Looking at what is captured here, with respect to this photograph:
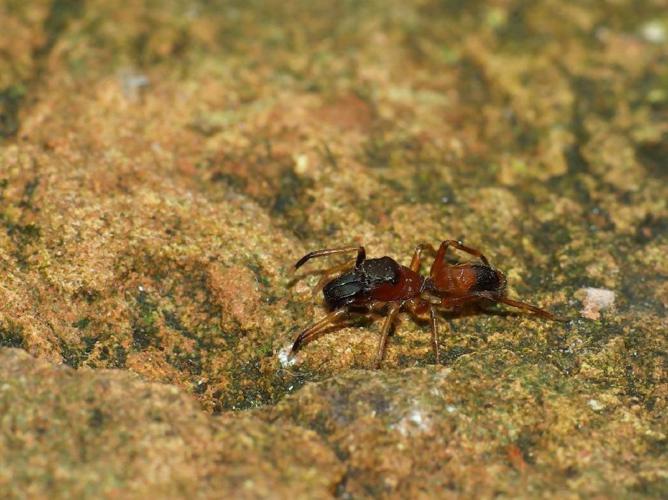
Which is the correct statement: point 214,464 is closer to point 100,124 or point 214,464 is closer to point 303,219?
point 303,219

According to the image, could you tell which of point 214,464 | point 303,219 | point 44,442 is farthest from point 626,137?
point 44,442

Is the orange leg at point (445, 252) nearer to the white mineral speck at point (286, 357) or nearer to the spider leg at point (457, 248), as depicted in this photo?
the spider leg at point (457, 248)

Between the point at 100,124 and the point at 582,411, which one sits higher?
the point at 100,124

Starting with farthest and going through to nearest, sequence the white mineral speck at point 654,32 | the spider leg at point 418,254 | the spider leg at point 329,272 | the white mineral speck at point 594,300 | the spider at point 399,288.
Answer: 1. the white mineral speck at point 654,32
2. the spider leg at point 418,254
3. the spider leg at point 329,272
4. the white mineral speck at point 594,300
5. the spider at point 399,288

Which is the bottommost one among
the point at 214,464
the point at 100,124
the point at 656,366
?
the point at 656,366

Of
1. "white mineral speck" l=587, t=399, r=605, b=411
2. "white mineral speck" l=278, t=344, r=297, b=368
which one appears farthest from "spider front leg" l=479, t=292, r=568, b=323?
"white mineral speck" l=278, t=344, r=297, b=368

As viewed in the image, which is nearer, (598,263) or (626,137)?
(598,263)

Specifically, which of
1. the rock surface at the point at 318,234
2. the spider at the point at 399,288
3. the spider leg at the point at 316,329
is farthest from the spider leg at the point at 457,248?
the spider leg at the point at 316,329
